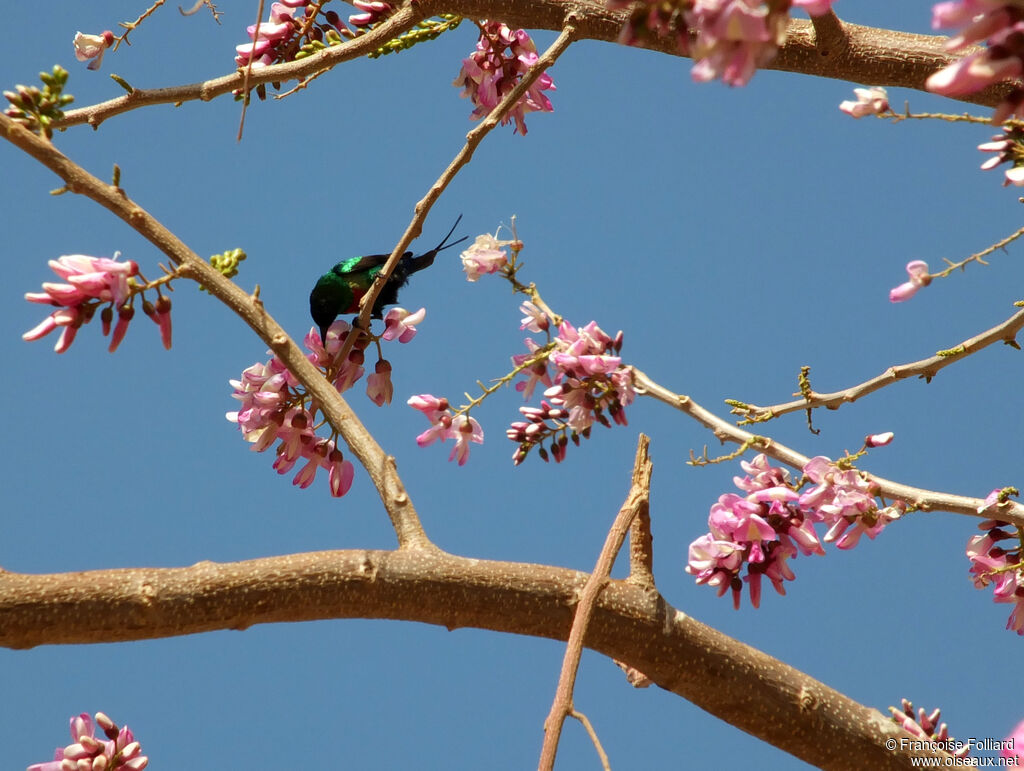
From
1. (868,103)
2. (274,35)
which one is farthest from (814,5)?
(274,35)

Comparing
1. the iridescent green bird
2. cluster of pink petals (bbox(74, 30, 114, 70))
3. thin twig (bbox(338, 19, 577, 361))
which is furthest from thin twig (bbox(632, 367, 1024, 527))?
cluster of pink petals (bbox(74, 30, 114, 70))

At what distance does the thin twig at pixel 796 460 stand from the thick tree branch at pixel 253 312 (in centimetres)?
81

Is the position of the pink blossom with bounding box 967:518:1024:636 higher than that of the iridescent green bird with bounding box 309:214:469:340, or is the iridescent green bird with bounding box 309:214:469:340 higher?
the iridescent green bird with bounding box 309:214:469:340

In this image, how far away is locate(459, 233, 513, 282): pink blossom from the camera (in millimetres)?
2627

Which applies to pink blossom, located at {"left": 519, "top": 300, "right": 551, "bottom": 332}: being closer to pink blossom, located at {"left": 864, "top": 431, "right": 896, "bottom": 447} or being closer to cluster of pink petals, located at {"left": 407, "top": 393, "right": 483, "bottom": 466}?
cluster of pink petals, located at {"left": 407, "top": 393, "right": 483, "bottom": 466}

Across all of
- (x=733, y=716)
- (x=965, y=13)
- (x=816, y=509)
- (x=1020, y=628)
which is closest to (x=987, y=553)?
(x=1020, y=628)

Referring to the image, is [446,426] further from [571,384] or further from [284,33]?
[284,33]

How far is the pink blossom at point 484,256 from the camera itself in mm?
2627

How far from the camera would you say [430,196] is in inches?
76.2

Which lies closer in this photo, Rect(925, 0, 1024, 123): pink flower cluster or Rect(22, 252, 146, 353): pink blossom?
Rect(925, 0, 1024, 123): pink flower cluster

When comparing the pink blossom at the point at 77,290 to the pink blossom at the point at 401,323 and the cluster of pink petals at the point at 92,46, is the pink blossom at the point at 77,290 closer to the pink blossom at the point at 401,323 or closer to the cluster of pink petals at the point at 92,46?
the pink blossom at the point at 401,323

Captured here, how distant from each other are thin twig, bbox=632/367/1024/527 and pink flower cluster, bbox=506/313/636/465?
0.08m

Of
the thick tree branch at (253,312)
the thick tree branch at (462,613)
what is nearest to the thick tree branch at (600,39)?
the thick tree branch at (253,312)

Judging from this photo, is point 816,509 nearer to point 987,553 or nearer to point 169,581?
point 987,553
